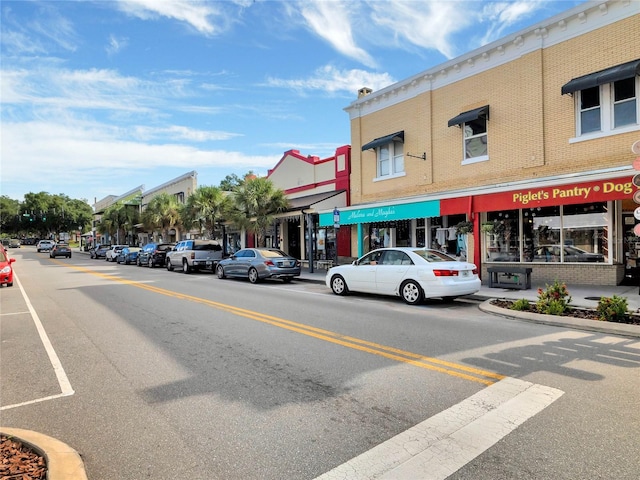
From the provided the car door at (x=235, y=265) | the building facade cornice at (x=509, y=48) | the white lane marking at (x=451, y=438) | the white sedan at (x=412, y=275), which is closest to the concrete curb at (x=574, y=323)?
the white sedan at (x=412, y=275)

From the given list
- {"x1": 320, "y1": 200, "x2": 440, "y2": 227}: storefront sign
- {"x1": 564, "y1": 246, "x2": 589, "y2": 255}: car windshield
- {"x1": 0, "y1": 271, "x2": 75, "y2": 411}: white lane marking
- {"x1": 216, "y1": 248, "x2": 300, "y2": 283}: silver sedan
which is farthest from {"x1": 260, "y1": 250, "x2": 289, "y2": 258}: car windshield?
{"x1": 564, "y1": 246, "x2": 589, "y2": 255}: car windshield

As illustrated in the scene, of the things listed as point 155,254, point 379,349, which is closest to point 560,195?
point 379,349

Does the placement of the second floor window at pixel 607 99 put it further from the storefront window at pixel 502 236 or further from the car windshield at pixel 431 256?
the car windshield at pixel 431 256

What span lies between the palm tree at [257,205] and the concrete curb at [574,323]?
1493cm

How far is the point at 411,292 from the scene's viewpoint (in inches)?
436

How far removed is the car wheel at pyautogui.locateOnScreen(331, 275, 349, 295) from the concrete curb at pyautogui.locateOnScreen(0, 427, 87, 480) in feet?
31.9

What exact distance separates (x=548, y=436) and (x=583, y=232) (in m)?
11.8

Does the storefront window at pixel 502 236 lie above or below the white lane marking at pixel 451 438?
above

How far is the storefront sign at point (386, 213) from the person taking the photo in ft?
51.1

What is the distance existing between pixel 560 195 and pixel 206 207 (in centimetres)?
2089

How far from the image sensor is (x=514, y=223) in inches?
592

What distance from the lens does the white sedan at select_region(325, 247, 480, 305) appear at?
10.6 metres

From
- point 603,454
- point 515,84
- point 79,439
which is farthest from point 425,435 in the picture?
point 515,84

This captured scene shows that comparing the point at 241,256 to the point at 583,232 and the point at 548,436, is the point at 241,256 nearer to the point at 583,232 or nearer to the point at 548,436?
the point at 583,232
